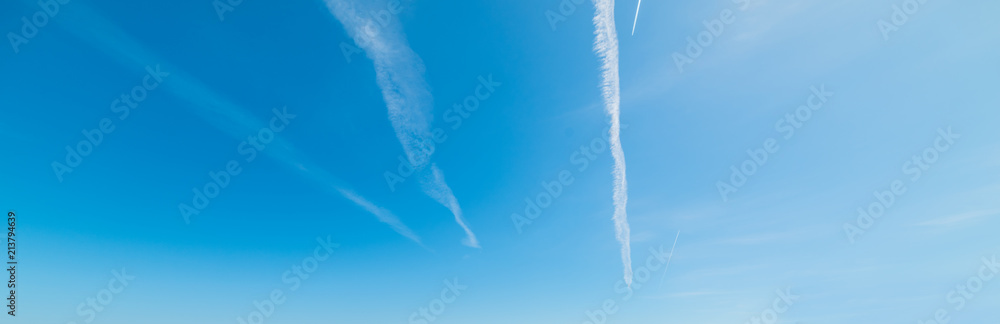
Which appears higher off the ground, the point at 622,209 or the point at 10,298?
the point at 10,298

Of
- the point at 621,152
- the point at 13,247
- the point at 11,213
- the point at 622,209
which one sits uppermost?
the point at 11,213

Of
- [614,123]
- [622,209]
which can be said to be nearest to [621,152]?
[614,123]

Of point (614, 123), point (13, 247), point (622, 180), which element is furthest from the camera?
point (622, 180)

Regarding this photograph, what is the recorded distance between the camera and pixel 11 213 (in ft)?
94.3

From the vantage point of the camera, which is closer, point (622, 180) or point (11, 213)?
point (11, 213)

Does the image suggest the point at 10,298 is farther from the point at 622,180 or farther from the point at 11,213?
the point at 622,180

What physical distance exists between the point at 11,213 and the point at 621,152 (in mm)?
36666

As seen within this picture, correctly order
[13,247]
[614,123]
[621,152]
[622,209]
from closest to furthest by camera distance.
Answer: [13,247] → [614,123] → [621,152] → [622,209]

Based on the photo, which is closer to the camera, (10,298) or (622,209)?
(10,298)

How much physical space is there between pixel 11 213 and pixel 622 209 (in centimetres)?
4018

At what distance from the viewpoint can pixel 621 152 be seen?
123 ft

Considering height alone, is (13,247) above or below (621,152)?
above

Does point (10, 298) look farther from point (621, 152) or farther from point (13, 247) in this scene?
point (621, 152)

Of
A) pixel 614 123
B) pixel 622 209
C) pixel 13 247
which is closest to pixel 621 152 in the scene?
pixel 614 123
